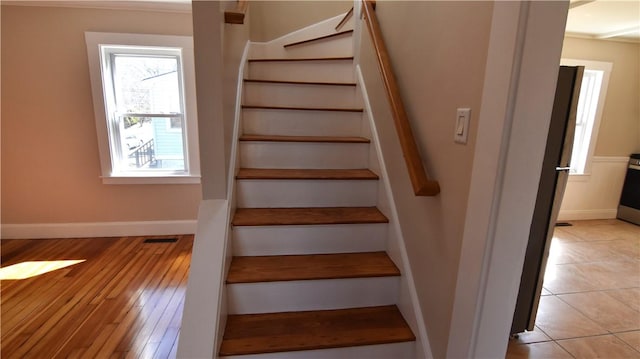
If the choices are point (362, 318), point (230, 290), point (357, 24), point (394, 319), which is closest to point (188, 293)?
point (230, 290)

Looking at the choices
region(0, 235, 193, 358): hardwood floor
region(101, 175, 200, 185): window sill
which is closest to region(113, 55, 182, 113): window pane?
region(101, 175, 200, 185): window sill

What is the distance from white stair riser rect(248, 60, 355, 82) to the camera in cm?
261

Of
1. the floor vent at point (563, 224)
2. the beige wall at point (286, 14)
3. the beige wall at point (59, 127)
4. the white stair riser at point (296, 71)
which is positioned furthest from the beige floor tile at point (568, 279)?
the beige wall at point (59, 127)

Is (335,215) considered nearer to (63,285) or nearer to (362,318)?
(362,318)

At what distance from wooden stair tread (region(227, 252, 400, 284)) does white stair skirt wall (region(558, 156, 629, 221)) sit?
3.73 m

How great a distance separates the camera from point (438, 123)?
1.16 m

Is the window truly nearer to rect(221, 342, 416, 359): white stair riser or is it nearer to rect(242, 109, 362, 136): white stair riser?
rect(242, 109, 362, 136): white stair riser

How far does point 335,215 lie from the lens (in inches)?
68.3

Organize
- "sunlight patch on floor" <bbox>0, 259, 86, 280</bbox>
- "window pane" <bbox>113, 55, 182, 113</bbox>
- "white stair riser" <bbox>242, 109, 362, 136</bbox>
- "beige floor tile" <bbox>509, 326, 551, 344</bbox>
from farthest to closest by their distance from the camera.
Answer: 1. "window pane" <bbox>113, 55, 182, 113</bbox>
2. "sunlight patch on floor" <bbox>0, 259, 86, 280</bbox>
3. "white stair riser" <bbox>242, 109, 362, 136</bbox>
4. "beige floor tile" <bbox>509, 326, 551, 344</bbox>

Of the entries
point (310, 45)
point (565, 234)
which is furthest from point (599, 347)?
point (310, 45)

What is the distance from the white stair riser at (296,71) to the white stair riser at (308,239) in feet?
4.70

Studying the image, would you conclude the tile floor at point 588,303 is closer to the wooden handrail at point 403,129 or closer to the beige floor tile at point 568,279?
the beige floor tile at point 568,279

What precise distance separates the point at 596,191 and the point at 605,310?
2639mm

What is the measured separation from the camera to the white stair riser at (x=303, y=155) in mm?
1977
